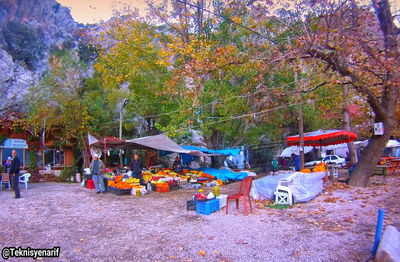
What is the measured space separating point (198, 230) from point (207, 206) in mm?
1495

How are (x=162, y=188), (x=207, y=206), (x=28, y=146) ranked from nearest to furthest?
1. (x=207, y=206)
2. (x=162, y=188)
3. (x=28, y=146)

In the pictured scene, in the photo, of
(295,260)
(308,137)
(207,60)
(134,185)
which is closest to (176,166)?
(134,185)

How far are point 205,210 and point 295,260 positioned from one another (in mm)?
3571

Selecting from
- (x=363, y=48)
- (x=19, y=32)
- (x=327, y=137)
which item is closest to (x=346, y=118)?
(x=327, y=137)

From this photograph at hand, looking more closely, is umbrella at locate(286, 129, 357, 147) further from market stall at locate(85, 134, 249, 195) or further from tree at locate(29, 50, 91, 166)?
tree at locate(29, 50, 91, 166)

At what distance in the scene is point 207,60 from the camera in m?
9.41

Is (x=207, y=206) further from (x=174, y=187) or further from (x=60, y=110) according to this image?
(x=60, y=110)

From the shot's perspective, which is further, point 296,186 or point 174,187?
point 174,187

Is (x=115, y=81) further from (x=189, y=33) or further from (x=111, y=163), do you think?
(x=111, y=163)

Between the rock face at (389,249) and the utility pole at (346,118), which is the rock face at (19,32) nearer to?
the utility pole at (346,118)

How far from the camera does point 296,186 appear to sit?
903 centimetres

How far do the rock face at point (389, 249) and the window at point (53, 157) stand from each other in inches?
850

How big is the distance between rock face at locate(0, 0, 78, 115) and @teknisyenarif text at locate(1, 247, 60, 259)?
60.1ft

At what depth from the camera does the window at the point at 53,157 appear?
21.3 metres
